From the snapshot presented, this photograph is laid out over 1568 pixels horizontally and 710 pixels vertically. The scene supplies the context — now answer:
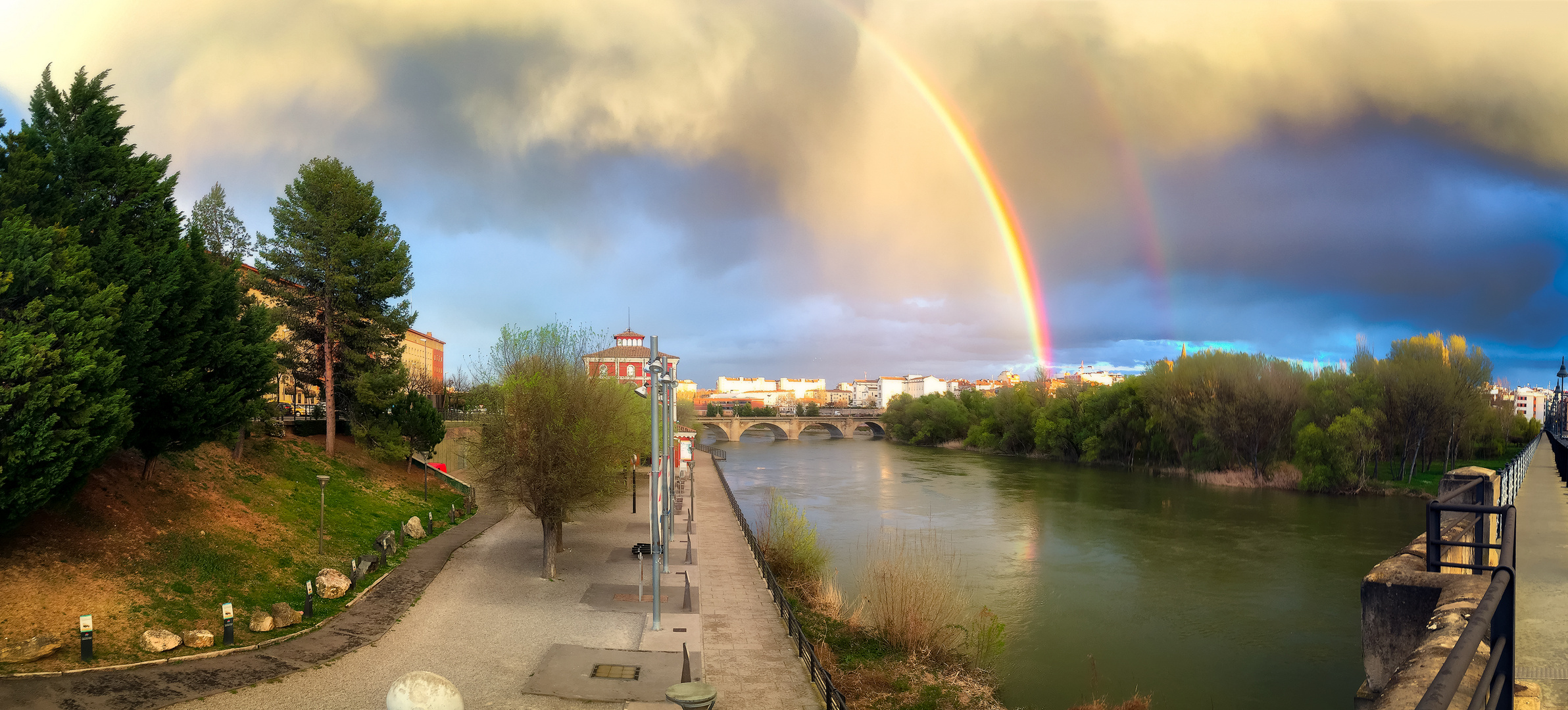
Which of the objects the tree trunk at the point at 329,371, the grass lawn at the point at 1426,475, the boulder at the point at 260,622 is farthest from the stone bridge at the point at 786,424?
the boulder at the point at 260,622

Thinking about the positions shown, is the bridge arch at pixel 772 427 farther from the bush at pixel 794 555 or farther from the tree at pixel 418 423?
the bush at pixel 794 555

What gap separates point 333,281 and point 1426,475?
59913mm

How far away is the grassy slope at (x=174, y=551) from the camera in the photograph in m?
15.0

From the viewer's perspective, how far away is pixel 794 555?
2520cm

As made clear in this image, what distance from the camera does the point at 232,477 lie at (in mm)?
25641

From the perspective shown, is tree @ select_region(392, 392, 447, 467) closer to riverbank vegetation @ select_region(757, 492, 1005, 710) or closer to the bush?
the bush

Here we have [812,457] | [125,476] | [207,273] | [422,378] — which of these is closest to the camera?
[125,476]

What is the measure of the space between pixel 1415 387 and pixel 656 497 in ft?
166

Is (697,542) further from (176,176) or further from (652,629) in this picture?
(176,176)

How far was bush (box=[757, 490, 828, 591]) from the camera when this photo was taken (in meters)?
24.1

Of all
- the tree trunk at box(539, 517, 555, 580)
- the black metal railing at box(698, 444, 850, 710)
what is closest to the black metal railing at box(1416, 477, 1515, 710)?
the black metal railing at box(698, 444, 850, 710)

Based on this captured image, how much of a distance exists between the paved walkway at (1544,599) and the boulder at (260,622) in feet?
60.9

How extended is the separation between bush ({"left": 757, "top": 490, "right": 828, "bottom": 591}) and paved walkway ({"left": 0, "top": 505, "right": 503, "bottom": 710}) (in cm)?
978

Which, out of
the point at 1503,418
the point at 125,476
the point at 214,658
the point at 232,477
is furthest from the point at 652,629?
the point at 1503,418
